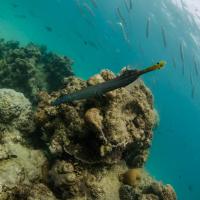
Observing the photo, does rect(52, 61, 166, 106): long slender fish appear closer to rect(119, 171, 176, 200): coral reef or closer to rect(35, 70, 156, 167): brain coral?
rect(35, 70, 156, 167): brain coral

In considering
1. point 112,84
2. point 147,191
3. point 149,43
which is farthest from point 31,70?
point 149,43

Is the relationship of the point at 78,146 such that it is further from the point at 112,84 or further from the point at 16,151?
the point at 112,84

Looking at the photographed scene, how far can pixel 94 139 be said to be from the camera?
4.70m

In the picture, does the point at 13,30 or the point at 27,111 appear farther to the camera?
the point at 13,30

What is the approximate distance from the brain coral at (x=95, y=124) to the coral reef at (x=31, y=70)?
3507 millimetres

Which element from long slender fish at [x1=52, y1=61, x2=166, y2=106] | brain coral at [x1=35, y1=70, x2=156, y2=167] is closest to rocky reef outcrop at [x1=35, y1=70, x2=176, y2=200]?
brain coral at [x1=35, y1=70, x2=156, y2=167]

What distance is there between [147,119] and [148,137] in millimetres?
527

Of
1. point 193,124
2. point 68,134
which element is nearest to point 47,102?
point 68,134

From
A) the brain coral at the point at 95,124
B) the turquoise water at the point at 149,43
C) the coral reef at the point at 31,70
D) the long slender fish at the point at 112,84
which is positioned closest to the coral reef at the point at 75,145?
the brain coral at the point at 95,124

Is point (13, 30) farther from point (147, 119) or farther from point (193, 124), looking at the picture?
point (193, 124)

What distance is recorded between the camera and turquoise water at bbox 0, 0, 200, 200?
3834cm

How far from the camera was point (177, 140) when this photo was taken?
66625mm

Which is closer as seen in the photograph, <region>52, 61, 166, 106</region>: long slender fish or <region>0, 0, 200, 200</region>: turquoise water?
<region>52, 61, 166, 106</region>: long slender fish

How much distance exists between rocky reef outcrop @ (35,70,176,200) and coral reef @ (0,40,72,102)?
3598 millimetres
